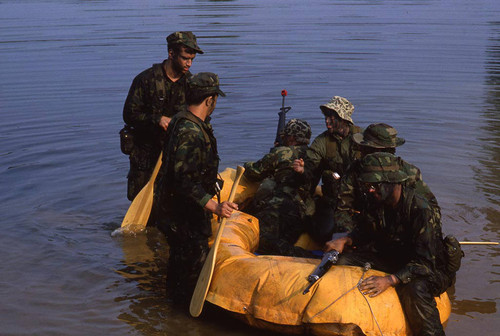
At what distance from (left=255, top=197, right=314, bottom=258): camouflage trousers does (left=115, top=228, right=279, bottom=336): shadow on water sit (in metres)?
1.11

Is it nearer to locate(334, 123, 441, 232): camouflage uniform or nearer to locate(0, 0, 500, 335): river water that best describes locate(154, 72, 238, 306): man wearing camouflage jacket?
locate(0, 0, 500, 335): river water

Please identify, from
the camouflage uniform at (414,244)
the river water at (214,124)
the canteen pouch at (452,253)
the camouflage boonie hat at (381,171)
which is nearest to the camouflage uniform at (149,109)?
the river water at (214,124)

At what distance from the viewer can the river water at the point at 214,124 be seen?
21.9ft

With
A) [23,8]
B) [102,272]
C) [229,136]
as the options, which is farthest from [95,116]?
[23,8]

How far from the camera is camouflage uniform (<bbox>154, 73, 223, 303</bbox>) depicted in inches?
221

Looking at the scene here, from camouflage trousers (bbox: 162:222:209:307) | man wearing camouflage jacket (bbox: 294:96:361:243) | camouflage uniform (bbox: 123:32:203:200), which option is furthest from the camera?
camouflage uniform (bbox: 123:32:203:200)

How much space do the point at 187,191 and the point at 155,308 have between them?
1.40m

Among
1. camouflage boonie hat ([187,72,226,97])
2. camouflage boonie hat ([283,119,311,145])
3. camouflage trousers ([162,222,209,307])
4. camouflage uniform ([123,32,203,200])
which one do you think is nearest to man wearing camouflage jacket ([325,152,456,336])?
camouflage boonie hat ([187,72,226,97])

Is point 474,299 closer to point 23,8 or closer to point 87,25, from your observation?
A: point 87,25

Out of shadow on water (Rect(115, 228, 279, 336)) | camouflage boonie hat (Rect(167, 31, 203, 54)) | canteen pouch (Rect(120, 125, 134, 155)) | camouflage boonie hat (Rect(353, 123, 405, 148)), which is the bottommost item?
shadow on water (Rect(115, 228, 279, 336))

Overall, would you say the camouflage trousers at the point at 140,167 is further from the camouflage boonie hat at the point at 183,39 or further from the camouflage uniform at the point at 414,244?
the camouflage uniform at the point at 414,244

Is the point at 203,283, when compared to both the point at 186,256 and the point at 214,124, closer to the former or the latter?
the point at 186,256

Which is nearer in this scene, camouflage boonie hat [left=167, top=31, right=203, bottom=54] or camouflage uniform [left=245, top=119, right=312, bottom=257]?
camouflage boonie hat [left=167, top=31, right=203, bottom=54]

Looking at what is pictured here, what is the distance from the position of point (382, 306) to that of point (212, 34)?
23.2m
